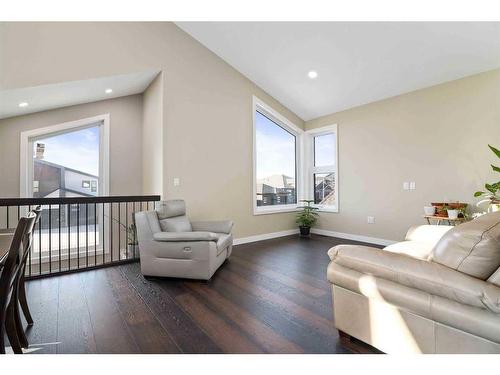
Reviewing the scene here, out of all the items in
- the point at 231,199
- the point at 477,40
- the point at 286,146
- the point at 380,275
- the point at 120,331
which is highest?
the point at 477,40

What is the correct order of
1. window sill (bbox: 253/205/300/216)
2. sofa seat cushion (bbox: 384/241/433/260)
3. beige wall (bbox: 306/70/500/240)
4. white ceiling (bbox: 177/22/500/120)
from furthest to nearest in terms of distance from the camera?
window sill (bbox: 253/205/300/216), beige wall (bbox: 306/70/500/240), white ceiling (bbox: 177/22/500/120), sofa seat cushion (bbox: 384/241/433/260)

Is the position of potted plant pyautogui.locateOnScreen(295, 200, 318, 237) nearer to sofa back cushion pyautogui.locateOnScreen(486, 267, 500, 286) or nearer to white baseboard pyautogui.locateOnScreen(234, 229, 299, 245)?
white baseboard pyautogui.locateOnScreen(234, 229, 299, 245)

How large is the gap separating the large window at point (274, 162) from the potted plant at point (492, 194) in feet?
10.2

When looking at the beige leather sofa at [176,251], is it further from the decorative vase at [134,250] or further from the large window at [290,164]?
the large window at [290,164]

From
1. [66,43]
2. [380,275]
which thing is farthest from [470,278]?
[66,43]

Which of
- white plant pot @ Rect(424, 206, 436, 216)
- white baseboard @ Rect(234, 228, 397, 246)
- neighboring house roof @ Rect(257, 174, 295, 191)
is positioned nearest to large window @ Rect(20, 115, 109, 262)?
white baseboard @ Rect(234, 228, 397, 246)

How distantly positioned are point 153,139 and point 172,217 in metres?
1.57

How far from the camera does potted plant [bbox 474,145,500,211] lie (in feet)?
9.52

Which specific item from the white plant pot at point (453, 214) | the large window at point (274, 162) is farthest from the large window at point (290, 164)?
the white plant pot at point (453, 214)

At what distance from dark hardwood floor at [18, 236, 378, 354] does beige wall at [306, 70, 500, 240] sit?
1995mm

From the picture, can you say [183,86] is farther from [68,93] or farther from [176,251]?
[176,251]
